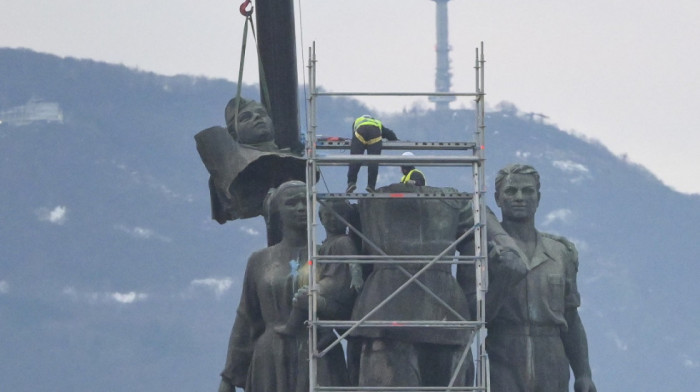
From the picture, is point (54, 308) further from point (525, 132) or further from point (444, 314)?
point (444, 314)

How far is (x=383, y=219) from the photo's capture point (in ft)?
107

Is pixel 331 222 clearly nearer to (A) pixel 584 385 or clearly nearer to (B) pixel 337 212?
(B) pixel 337 212

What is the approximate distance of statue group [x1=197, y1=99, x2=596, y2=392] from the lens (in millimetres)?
32344

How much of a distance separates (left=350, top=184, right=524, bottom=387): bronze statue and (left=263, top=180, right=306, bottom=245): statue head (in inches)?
61.9

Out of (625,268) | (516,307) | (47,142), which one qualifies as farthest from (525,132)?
(516,307)

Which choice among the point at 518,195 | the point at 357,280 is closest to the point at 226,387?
the point at 357,280

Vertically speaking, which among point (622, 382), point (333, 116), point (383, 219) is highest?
point (383, 219)

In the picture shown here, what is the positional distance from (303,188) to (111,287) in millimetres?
137450

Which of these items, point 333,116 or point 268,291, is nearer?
point 268,291

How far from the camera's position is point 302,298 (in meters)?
32.5

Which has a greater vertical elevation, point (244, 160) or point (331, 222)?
point (244, 160)

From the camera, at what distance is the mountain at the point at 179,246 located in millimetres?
155625

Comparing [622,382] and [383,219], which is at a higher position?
[383,219]

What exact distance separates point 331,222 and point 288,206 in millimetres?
1231
